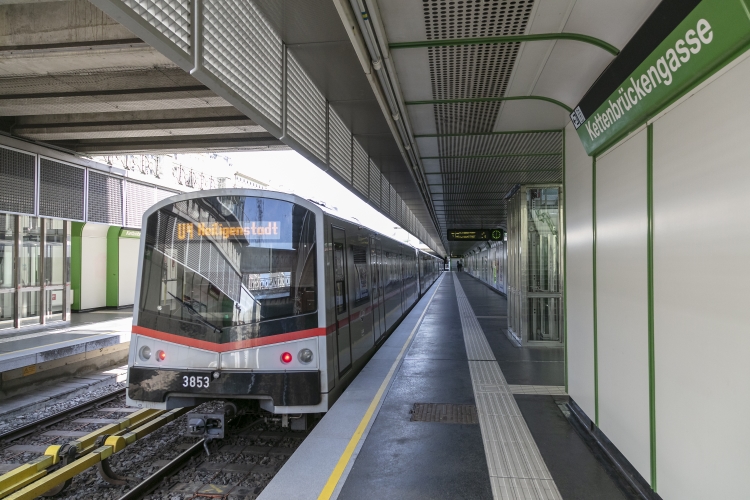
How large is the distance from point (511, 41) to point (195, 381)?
14.2 feet

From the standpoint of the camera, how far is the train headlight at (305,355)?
16.1ft

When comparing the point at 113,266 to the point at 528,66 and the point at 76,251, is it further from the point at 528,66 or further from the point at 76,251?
the point at 528,66

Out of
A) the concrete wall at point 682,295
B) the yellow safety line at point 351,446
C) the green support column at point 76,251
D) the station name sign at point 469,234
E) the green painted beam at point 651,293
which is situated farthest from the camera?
the station name sign at point 469,234

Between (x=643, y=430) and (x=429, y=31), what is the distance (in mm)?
3304

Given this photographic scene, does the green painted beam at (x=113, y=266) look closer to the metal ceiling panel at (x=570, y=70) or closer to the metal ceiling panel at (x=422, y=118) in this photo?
the metal ceiling panel at (x=422, y=118)

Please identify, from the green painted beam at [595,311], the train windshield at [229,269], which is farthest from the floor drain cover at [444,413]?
the train windshield at [229,269]

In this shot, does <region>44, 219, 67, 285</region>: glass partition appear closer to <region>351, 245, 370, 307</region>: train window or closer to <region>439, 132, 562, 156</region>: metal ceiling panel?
<region>351, 245, 370, 307</region>: train window

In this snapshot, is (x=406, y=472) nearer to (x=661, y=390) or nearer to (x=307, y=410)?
(x=307, y=410)

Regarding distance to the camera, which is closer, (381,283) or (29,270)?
(381,283)

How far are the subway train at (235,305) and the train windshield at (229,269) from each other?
0.4 inches

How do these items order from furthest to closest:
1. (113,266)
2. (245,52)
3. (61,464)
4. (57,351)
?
(113,266) → (57,351) → (61,464) → (245,52)

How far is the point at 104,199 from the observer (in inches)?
469

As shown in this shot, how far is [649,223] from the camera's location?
313cm

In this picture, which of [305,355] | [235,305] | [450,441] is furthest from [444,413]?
[235,305]
